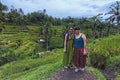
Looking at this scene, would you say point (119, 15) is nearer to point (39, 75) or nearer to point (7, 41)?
point (7, 41)

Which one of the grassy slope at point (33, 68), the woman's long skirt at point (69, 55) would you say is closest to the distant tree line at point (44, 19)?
the grassy slope at point (33, 68)

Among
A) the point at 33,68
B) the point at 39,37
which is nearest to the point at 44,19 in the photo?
the point at 39,37

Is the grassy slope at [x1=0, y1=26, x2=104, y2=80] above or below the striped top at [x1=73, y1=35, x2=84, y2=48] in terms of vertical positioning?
below

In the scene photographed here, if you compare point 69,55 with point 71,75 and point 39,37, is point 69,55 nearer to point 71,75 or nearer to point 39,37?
point 71,75

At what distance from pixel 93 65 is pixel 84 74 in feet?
9.92

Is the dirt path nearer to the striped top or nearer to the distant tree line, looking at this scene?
the striped top

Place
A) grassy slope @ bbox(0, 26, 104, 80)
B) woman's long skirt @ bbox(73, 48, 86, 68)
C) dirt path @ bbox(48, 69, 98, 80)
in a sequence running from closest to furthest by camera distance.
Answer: dirt path @ bbox(48, 69, 98, 80) < woman's long skirt @ bbox(73, 48, 86, 68) < grassy slope @ bbox(0, 26, 104, 80)

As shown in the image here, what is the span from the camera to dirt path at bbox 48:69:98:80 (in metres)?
12.3

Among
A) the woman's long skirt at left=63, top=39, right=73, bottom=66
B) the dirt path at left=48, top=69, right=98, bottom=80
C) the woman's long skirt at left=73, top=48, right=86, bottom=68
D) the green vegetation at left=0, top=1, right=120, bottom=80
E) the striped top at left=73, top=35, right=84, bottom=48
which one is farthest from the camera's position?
the green vegetation at left=0, top=1, right=120, bottom=80

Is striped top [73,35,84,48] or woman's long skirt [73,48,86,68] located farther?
woman's long skirt [73,48,86,68]

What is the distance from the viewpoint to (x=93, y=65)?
51.2 feet

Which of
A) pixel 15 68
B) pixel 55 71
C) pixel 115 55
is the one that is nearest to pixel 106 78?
pixel 55 71

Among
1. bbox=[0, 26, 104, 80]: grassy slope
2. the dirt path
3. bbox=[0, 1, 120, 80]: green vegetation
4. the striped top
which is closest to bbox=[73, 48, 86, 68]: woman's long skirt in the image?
the striped top

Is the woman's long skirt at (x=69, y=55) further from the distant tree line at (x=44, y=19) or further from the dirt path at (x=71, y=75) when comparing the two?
the distant tree line at (x=44, y=19)
